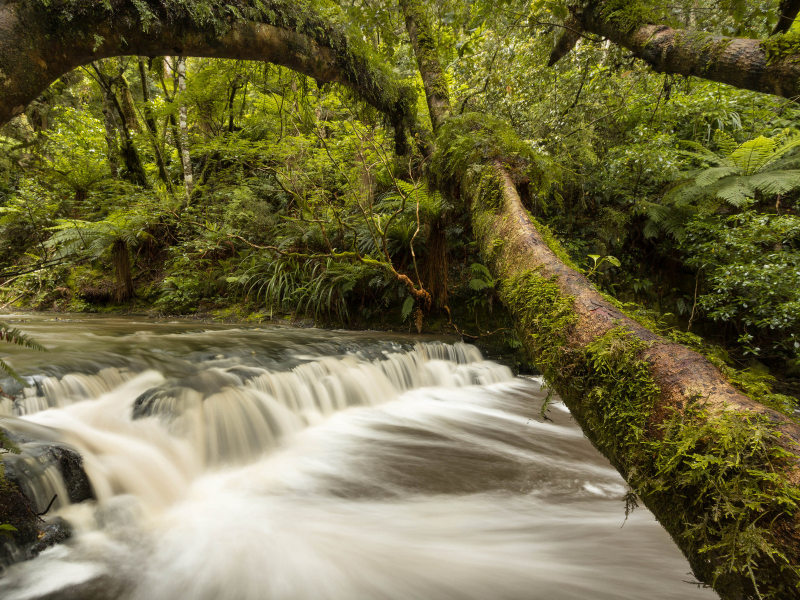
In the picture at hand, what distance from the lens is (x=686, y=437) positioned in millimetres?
1121

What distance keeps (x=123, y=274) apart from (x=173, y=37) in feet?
25.1

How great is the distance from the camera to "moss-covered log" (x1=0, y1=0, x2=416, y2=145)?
2.32m

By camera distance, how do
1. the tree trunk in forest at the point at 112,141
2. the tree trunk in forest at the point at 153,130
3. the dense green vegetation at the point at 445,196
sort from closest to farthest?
the dense green vegetation at the point at 445,196, the tree trunk in forest at the point at 153,130, the tree trunk in forest at the point at 112,141

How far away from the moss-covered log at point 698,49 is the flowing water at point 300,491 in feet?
9.13

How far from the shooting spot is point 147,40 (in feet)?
10.6

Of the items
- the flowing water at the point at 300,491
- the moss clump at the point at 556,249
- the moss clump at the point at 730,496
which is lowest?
the flowing water at the point at 300,491

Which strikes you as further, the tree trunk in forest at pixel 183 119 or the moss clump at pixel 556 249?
the tree trunk in forest at pixel 183 119

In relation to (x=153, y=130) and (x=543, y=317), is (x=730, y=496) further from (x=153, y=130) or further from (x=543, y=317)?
(x=153, y=130)

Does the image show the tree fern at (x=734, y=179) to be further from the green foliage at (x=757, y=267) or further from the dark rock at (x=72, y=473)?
the dark rock at (x=72, y=473)

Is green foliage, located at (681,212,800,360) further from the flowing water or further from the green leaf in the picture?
the green leaf

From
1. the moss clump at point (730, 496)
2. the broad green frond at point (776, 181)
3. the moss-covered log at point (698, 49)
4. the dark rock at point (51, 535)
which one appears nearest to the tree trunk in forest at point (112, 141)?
the dark rock at point (51, 535)

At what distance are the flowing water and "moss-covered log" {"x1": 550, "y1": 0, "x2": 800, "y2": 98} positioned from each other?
110 inches

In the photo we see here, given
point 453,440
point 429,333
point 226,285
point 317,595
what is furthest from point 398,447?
point 226,285

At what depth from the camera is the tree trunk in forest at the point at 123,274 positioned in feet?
29.2
